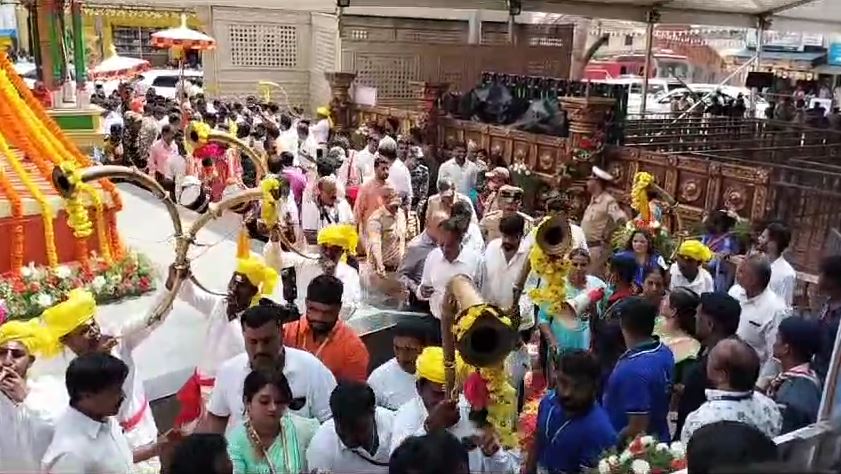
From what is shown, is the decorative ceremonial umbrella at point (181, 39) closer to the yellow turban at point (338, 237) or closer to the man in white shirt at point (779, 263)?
the yellow turban at point (338, 237)

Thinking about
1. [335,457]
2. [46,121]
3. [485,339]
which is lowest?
[335,457]

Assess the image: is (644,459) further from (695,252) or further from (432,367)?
(695,252)

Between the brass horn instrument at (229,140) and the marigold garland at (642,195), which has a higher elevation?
the brass horn instrument at (229,140)

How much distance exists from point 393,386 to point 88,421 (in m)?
1.27

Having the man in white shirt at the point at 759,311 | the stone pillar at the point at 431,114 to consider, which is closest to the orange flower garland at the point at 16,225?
the man in white shirt at the point at 759,311

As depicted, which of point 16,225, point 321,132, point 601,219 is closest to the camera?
point 16,225

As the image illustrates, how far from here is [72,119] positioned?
8.95 meters

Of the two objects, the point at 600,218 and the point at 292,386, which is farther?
the point at 600,218

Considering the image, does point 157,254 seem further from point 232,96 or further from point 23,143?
point 232,96

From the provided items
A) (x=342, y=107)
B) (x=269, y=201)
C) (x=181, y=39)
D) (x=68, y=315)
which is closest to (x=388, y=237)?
(x=269, y=201)

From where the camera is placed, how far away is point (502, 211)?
6.29m

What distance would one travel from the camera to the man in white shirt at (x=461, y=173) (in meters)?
8.81

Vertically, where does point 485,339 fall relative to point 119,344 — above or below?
above

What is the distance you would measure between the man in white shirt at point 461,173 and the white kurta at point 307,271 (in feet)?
10.6
